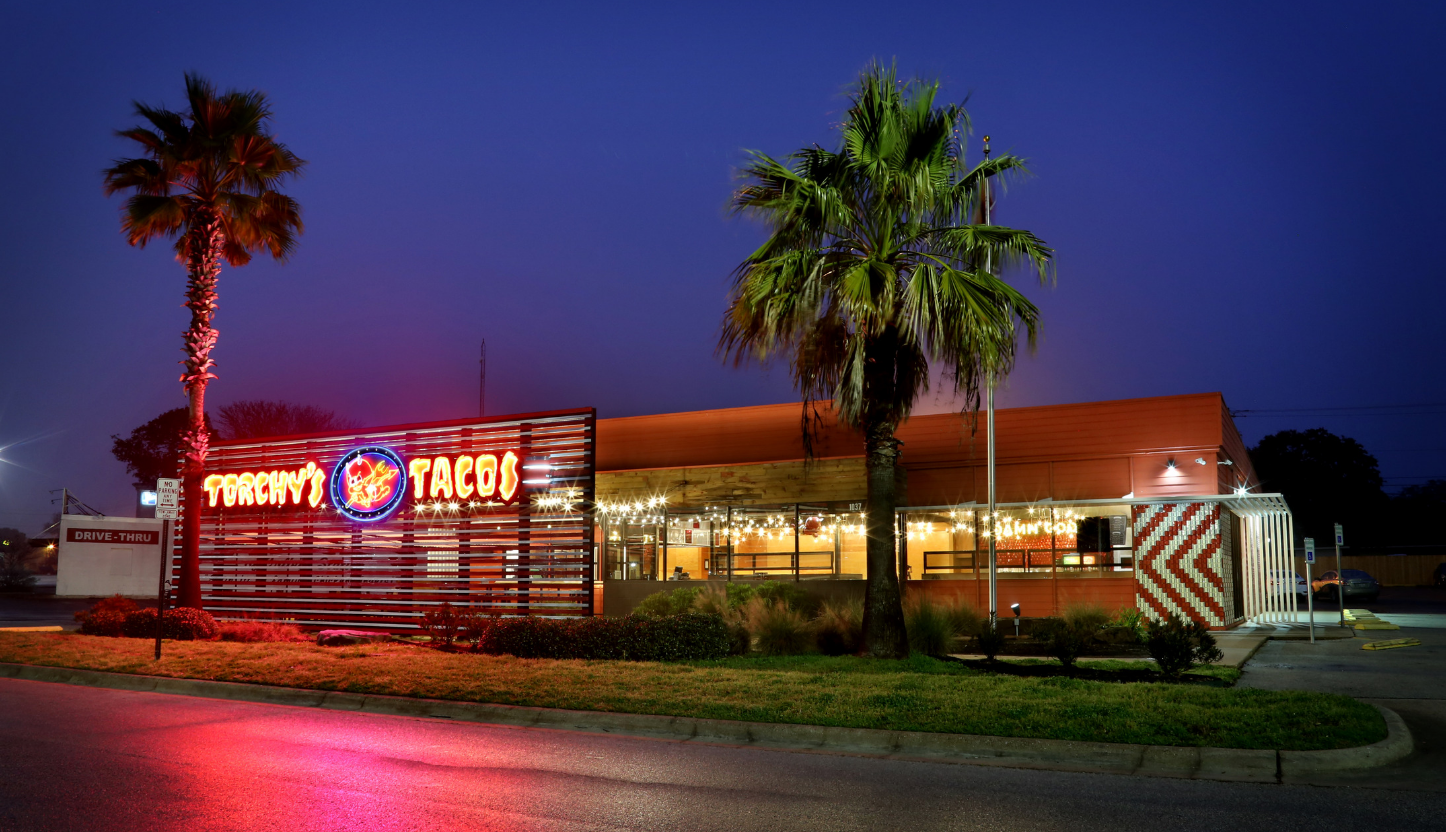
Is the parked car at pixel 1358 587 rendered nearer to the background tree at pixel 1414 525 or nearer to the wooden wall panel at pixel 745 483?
the wooden wall panel at pixel 745 483

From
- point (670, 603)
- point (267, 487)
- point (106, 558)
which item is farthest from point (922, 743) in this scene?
point (106, 558)

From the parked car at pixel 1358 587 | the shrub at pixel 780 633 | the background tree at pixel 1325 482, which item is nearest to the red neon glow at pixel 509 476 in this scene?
the shrub at pixel 780 633

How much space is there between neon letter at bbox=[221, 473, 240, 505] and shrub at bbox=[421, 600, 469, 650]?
8.66 m

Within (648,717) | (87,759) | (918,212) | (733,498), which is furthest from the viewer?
(733,498)

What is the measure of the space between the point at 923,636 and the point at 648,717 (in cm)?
649

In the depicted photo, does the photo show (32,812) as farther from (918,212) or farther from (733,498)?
(733,498)

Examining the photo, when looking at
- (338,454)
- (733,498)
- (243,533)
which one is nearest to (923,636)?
(733,498)

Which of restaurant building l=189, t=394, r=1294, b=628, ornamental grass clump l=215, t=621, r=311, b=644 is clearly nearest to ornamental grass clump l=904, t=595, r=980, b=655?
restaurant building l=189, t=394, r=1294, b=628

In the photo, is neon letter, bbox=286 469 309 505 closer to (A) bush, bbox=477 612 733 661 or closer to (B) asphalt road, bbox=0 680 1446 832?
(A) bush, bbox=477 612 733 661

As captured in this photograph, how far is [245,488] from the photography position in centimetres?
2427

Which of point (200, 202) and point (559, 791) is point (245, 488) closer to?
point (200, 202)

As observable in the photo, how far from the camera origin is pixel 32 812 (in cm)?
698

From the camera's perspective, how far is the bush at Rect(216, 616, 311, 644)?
2005 centimetres

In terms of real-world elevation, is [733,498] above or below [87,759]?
above
